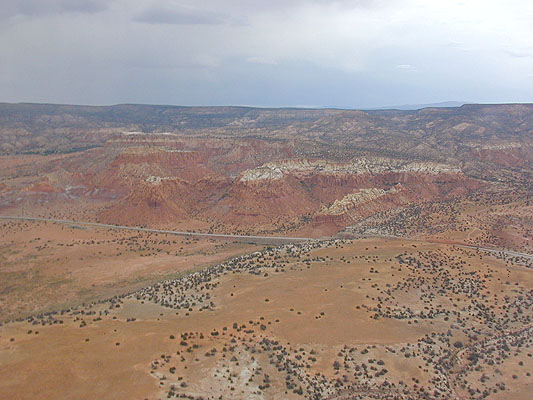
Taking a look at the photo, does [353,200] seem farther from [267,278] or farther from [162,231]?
[267,278]

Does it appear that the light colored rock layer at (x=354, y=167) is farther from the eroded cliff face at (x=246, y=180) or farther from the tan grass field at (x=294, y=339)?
the tan grass field at (x=294, y=339)

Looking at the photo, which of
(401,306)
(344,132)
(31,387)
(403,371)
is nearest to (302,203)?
(401,306)

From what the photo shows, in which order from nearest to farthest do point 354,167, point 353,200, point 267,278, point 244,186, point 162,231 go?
point 267,278
point 162,231
point 353,200
point 244,186
point 354,167

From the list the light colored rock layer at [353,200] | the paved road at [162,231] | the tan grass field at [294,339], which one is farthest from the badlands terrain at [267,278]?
the paved road at [162,231]

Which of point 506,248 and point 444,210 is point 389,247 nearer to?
point 506,248

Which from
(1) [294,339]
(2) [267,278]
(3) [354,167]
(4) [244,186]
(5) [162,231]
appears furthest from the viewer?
(3) [354,167]

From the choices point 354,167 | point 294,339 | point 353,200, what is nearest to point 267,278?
point 294,339

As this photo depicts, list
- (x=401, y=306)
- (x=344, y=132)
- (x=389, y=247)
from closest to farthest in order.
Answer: (x=401, y=306)
(x=389, y=247)
(x=344, y=132)

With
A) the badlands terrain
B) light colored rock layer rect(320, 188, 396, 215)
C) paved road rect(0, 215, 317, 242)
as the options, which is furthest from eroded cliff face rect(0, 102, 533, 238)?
paved road rect(0, 215, 317, 242)
